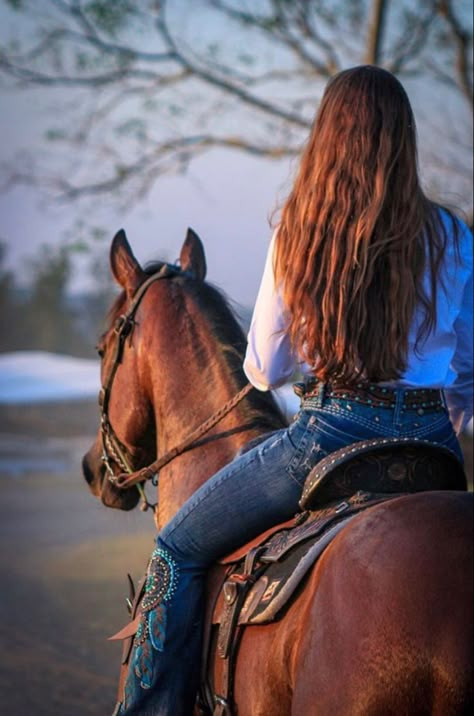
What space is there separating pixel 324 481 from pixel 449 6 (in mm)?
7417

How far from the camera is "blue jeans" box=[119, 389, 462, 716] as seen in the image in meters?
2.72

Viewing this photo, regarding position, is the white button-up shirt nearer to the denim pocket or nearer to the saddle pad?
the denim pocket

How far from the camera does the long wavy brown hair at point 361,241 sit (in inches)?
105

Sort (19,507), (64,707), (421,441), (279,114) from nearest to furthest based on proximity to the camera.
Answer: (421,441)
(64,707)
(279,114)
(19,507)

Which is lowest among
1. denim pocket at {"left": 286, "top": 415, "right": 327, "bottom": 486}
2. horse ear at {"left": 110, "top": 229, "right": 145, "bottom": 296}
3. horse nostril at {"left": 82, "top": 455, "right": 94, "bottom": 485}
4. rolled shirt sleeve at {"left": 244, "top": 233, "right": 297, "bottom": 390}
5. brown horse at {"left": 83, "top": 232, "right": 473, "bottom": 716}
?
horse nostril at {"left": 82, "top": 455, "right": 94, "bottom": 485}

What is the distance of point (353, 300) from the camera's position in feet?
8.73

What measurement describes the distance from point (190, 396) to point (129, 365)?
1.07 feet

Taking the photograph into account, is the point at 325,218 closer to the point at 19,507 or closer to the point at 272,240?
the point at 272,240

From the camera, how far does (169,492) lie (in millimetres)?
3631

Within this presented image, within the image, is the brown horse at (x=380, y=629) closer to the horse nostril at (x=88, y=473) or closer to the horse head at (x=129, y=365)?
the horse head at (x=129, y=365)

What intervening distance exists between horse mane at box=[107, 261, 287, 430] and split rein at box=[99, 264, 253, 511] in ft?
0.18

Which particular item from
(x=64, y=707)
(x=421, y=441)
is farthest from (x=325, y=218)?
(x=64, y=707)

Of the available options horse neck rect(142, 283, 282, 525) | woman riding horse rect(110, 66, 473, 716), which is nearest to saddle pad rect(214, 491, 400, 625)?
woman riding horse rect(110, 66, 473, 716)

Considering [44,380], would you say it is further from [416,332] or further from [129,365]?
[416,332]
